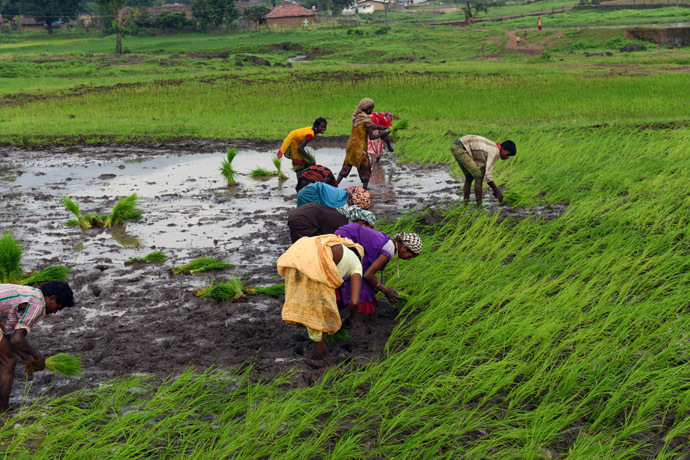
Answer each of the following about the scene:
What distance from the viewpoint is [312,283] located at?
432 centimetres

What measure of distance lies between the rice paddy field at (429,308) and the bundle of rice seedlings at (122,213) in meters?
0.23

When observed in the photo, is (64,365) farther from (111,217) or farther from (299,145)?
(299,145)

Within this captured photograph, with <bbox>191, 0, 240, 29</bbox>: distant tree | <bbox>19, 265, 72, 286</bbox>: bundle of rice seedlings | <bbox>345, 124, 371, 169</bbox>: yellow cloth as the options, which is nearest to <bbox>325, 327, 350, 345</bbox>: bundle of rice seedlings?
<bbox>19, 265, 72, 286</bbox>: bundle of rice seedlings

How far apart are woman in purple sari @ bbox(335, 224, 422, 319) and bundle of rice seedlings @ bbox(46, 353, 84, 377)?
1.83m

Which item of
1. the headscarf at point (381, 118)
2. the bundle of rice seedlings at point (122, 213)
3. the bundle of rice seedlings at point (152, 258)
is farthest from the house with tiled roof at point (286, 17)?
the bundle of rice seedlings at point (152, 258)

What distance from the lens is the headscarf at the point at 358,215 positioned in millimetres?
4938

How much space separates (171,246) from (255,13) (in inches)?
2228

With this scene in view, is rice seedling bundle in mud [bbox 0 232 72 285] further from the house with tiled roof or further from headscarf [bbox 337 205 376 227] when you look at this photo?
the house with tiled roof

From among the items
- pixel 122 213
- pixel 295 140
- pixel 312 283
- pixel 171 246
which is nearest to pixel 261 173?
pixel 295 140

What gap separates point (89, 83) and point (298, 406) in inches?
955

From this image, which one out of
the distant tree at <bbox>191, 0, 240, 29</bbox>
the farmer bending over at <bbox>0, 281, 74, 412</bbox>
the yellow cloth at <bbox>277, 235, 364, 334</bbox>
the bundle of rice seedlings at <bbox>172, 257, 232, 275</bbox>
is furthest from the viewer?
the distant tree at <bbox>191, 0, 240, 29</bbox>

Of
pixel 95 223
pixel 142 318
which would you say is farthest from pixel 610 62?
pixel 142 318

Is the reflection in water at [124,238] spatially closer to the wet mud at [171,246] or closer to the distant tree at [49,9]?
the wet mud at [171,246]

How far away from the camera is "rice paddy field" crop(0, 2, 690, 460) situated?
3.61m
